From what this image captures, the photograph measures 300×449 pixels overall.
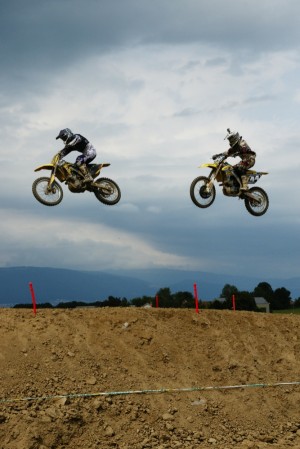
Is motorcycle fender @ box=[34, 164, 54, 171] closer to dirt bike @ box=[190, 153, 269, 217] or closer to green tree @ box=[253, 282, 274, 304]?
dirt bike @ box=[190, 153, 269, 217]

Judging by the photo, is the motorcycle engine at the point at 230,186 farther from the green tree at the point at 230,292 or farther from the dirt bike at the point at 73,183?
the green tree at the point at 230,292


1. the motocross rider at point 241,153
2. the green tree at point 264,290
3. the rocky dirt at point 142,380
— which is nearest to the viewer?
the rocky dirt at point 142,380

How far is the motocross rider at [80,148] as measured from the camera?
21.0m

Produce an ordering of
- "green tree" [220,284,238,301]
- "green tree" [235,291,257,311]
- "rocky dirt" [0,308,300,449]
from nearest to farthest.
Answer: "rocky dirt" [0,308,300,449]
"green tree" [235,291,257,311]
"green tree" [220,284,238,301]

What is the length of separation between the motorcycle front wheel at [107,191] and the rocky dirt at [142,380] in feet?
13.5

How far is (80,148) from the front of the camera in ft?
71.1

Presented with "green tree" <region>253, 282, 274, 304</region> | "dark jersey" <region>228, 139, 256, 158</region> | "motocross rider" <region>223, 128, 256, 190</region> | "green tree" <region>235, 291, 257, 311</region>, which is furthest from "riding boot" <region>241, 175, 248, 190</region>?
"green tree" <region>253, 282, 274, 304</region>

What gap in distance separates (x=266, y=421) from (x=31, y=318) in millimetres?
8526

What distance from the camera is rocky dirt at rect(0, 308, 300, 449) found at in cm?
1627

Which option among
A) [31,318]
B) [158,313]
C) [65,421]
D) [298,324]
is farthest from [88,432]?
[298,324]

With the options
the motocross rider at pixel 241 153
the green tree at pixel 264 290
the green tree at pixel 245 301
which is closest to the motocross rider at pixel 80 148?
the motocross rider at pixel 241 153

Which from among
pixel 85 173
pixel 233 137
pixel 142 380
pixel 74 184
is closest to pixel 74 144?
pixel 85 173

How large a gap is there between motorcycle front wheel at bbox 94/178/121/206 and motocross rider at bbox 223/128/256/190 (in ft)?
14.3

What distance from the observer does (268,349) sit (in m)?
22.5
